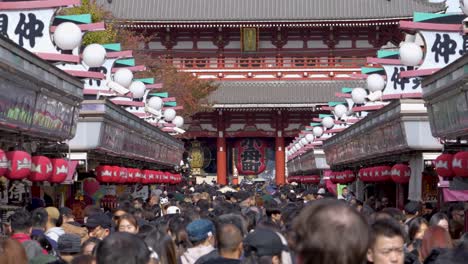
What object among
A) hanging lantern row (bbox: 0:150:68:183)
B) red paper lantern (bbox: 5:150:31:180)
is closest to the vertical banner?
hanging lantern row (bbox: 0:150:68:183)

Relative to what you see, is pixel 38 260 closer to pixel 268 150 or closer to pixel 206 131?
pixel 206 131

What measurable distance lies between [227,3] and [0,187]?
42680 mm

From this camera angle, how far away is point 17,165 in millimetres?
13875

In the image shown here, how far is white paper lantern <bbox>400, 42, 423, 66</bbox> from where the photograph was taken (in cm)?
1814

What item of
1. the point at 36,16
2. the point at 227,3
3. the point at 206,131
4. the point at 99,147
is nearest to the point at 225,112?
the point at 206,131

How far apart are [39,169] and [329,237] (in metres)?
12.3

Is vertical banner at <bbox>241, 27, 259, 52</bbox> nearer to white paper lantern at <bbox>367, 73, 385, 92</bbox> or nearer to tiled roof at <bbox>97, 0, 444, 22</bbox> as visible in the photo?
tiled roof at <bbox>97, 0, 444, 22</bbox>

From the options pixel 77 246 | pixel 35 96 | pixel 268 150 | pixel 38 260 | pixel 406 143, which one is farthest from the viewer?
pixel 268 150

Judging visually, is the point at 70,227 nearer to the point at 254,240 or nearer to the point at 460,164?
the point at 254,240

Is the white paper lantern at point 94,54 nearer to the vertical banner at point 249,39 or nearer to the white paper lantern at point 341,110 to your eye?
the white paper lantern at point 341,110

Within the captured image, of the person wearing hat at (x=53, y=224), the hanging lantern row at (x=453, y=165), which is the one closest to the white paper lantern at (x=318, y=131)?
the hanging lantern row at (x=453, y=165)

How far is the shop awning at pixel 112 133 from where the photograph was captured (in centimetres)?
2119

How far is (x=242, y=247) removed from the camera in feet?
28.5

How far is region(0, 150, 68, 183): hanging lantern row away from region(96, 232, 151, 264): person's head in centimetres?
760
